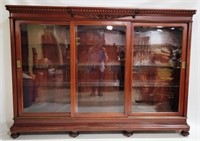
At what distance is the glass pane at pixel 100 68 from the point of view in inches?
94.4

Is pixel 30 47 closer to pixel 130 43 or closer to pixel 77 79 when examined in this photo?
pixel 77 79

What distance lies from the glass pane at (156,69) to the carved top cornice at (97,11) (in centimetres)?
21

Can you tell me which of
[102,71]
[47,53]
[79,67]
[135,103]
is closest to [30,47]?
[47,53]

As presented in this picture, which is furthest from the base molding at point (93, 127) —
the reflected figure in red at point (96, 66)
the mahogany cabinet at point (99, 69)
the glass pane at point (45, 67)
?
the reflected figure in red at point (96, 66)

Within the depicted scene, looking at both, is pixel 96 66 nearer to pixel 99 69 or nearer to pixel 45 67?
pixel 99 69

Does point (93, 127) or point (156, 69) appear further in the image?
point (156, 69)

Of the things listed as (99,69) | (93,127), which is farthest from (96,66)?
(93,127)

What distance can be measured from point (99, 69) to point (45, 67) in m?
0.65

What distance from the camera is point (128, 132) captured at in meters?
2.32

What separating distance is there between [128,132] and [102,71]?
778mm

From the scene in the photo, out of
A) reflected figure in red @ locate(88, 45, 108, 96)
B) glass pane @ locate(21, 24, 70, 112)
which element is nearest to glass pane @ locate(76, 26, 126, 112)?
reflected figure in red @ locate(88, 45, 108, 96)

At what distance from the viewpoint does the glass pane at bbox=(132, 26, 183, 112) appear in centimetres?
240

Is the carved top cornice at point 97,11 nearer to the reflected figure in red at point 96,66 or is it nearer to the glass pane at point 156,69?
the glass pane at point 156,69

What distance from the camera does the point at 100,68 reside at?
2490 millimetres
